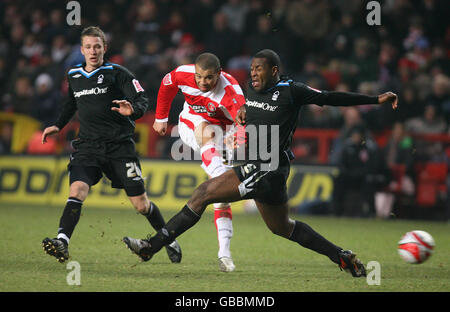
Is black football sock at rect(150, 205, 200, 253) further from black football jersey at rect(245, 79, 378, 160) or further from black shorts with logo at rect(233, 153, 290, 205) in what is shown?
black football jersey at rect(245, 79, 378, 160)

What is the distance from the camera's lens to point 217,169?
24.8ft

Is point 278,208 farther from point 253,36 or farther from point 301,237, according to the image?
point 253,36

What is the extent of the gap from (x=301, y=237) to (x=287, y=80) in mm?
1384

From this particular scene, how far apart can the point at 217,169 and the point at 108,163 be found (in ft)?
3.43

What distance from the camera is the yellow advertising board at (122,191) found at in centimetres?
1373

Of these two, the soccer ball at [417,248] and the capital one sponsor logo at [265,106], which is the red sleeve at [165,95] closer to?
the capital one sponsor logo at [265,106]

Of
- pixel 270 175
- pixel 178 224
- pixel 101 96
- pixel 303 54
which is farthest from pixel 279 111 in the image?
pixel 303 54

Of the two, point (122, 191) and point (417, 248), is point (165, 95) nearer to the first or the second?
point (417, 248)

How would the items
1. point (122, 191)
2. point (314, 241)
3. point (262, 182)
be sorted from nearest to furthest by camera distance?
1. point (262, 182)
2. point (314, 241)
3. point (122, 191)

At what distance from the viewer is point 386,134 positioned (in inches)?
571

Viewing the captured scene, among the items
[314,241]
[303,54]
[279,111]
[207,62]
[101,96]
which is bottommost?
[314,241]

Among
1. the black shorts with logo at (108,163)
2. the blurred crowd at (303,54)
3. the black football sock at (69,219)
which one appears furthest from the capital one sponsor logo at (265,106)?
the blurred crowd at (303,54)

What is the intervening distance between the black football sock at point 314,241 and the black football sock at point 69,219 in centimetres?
195
